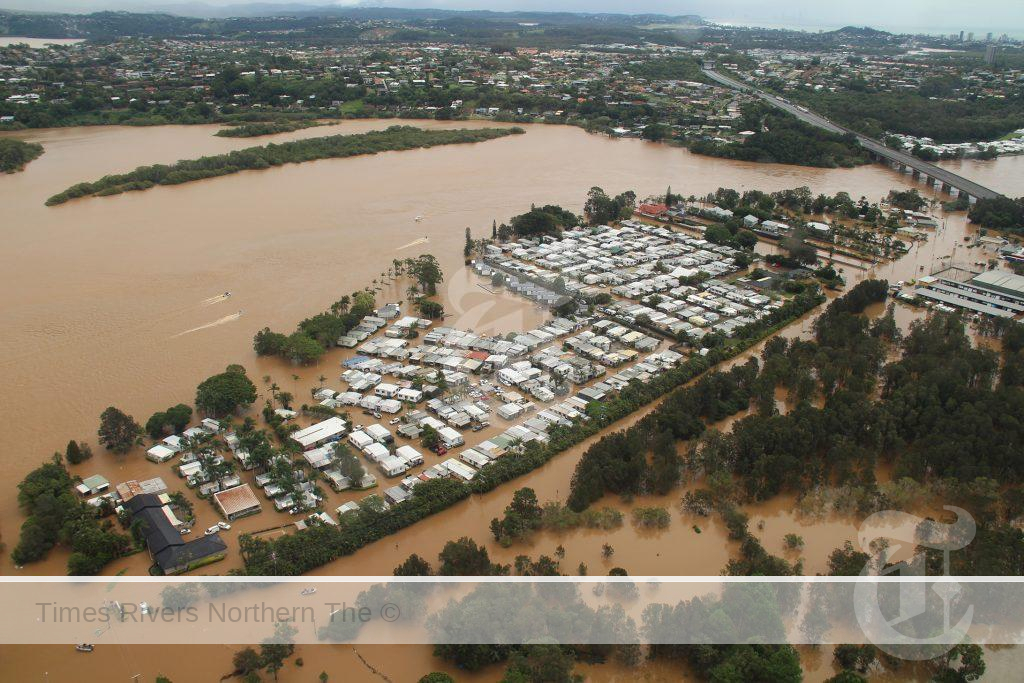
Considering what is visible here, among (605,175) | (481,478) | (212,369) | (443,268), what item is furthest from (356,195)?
(481,478)

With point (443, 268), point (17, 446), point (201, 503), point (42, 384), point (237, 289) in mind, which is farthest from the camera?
point (443, 268)

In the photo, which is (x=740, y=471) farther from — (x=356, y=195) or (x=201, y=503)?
(x=356, y=195)

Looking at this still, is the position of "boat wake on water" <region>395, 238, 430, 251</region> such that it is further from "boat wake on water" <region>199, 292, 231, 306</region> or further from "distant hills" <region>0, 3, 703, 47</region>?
"distant hills" <region>0, 3, 703, 47</region>

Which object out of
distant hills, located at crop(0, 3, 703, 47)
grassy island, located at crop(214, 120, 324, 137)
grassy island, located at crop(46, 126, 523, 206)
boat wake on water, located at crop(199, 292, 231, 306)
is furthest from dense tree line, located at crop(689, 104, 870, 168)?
distant hills, located at crop(0, 3, 703, 47)

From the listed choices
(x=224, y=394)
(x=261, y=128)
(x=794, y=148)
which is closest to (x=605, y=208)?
(x=794, y=148)

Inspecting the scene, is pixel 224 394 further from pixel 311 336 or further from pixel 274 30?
pixel 274 30

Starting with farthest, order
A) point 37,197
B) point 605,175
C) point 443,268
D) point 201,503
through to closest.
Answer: point 605,175
point 37,197
point 443,268
point 201,503
